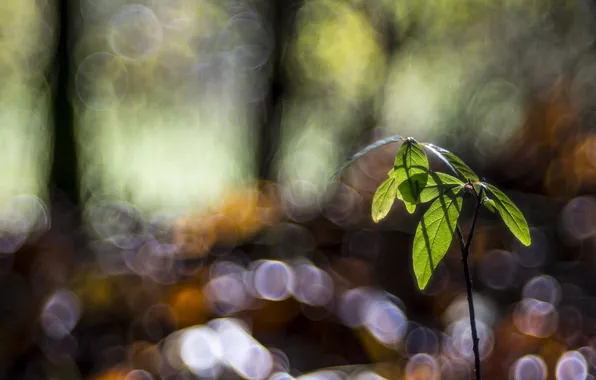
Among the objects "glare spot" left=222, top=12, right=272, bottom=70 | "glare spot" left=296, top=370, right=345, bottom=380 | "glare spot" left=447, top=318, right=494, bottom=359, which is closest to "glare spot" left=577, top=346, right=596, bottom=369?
"glare spot" left=447, top=318, right=494, bottom=359

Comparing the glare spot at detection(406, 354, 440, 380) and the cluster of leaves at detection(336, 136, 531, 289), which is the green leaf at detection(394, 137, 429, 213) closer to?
the cluster of leaves at detection(336, 136, 531, 289)

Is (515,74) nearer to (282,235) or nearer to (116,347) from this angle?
(282,235)

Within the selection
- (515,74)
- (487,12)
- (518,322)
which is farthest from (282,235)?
(487,12)

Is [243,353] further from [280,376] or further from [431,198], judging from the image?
[431,198]

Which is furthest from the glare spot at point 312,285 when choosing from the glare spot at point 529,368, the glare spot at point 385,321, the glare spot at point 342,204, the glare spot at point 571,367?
the glare spot at point 571,367

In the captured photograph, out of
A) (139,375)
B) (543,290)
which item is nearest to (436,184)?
(139,375)

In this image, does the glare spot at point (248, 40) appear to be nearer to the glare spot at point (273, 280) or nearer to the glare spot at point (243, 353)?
the glare spot at point (273, 280)
